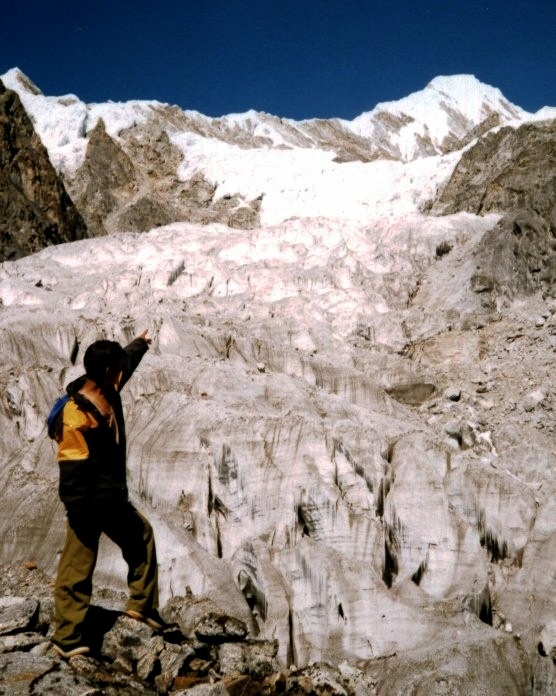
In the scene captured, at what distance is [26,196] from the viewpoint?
187 ft

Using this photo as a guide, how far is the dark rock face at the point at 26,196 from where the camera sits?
53.4 m

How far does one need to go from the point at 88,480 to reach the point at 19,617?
1.87 m

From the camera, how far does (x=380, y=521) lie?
10953mm

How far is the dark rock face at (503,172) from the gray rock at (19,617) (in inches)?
1360

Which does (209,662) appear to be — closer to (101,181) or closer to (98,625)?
(98,625)

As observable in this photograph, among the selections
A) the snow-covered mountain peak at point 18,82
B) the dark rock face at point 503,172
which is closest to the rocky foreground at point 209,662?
the dark rock face at point 503,172

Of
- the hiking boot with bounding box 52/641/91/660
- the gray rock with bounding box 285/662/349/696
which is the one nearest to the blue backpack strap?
the hiking boot with bounding box 52/641/91/660

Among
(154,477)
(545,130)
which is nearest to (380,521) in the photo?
(154,477)

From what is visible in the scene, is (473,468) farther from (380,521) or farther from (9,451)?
(9,451)

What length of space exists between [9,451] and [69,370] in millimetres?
3016

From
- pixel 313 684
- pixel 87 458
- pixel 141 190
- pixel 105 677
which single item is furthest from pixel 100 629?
pixel 141 190

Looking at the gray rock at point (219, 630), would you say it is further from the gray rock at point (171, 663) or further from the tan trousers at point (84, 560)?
the tan trousers at point (84, 560)

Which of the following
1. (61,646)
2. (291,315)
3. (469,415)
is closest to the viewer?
(61,646)

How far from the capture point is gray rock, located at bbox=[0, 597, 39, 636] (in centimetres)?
582
